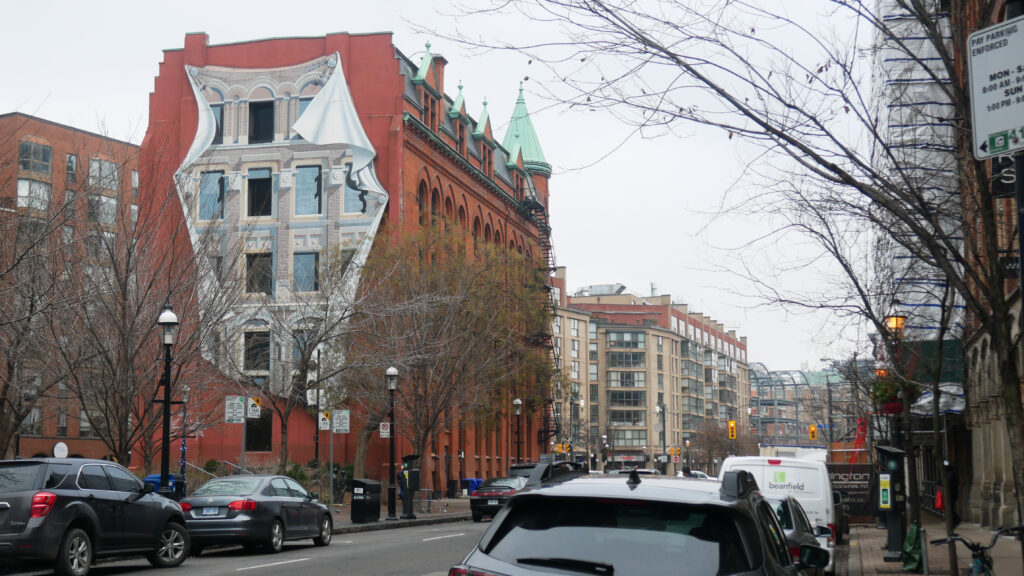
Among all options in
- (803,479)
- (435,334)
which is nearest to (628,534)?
(803,479)

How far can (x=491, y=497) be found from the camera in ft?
122

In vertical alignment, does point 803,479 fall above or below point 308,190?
below

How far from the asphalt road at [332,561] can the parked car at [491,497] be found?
34.6 ft

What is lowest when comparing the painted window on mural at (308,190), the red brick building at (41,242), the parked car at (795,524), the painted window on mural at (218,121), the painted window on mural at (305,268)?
the parked car at (795,524)

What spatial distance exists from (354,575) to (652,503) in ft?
39.0

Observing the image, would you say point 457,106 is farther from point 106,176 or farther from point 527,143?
point 106,176

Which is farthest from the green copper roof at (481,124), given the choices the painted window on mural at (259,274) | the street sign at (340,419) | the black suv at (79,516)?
the black suv at (79,516)

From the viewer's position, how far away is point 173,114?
5731 cm

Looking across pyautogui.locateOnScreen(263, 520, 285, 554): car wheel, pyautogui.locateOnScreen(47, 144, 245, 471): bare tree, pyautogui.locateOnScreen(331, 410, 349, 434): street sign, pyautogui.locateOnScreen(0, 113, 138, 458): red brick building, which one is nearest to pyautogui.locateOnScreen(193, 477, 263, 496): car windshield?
pyautogui.locateOnScreen(263, 520, 285, 554): car wheel

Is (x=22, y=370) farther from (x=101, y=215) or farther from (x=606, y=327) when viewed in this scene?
(x=606, y=327)

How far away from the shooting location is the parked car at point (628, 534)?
211 inches

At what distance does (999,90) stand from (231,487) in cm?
1786

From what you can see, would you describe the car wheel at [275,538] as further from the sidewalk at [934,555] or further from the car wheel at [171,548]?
the sidewalk at [934,555]

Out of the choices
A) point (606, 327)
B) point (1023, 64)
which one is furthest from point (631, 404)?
point (1023, 64)
